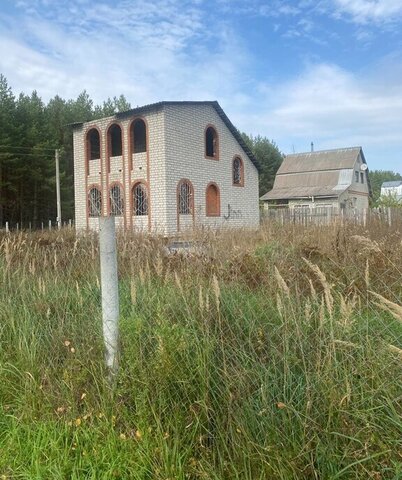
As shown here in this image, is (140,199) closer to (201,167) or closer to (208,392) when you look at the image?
(201,167)

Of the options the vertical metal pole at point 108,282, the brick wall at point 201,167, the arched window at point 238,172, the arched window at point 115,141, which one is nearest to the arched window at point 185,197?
the brick wall at point 201,167

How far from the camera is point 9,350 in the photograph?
123 inches

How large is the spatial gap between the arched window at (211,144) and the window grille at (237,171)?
192 cm

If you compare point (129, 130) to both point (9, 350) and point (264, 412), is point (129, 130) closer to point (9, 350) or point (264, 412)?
point (9, 350)

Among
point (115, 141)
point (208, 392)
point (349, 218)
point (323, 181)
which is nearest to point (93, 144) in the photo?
point (115, 141)

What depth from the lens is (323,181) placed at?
4078 cm

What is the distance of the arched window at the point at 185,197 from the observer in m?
19.1

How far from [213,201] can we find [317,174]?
76.8 ft

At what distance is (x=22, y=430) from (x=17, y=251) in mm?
3469

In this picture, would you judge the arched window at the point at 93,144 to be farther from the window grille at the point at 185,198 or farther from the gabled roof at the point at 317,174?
the gabled roof at the point at 317,174

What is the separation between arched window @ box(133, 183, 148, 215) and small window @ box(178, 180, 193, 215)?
5.11 feet

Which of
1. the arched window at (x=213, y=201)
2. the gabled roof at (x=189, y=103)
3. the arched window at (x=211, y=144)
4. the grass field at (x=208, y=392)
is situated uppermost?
the gabled roof at (x=189, y=103)

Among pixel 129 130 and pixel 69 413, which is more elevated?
pixel 129 130

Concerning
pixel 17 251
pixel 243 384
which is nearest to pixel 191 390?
pixel 243 384
